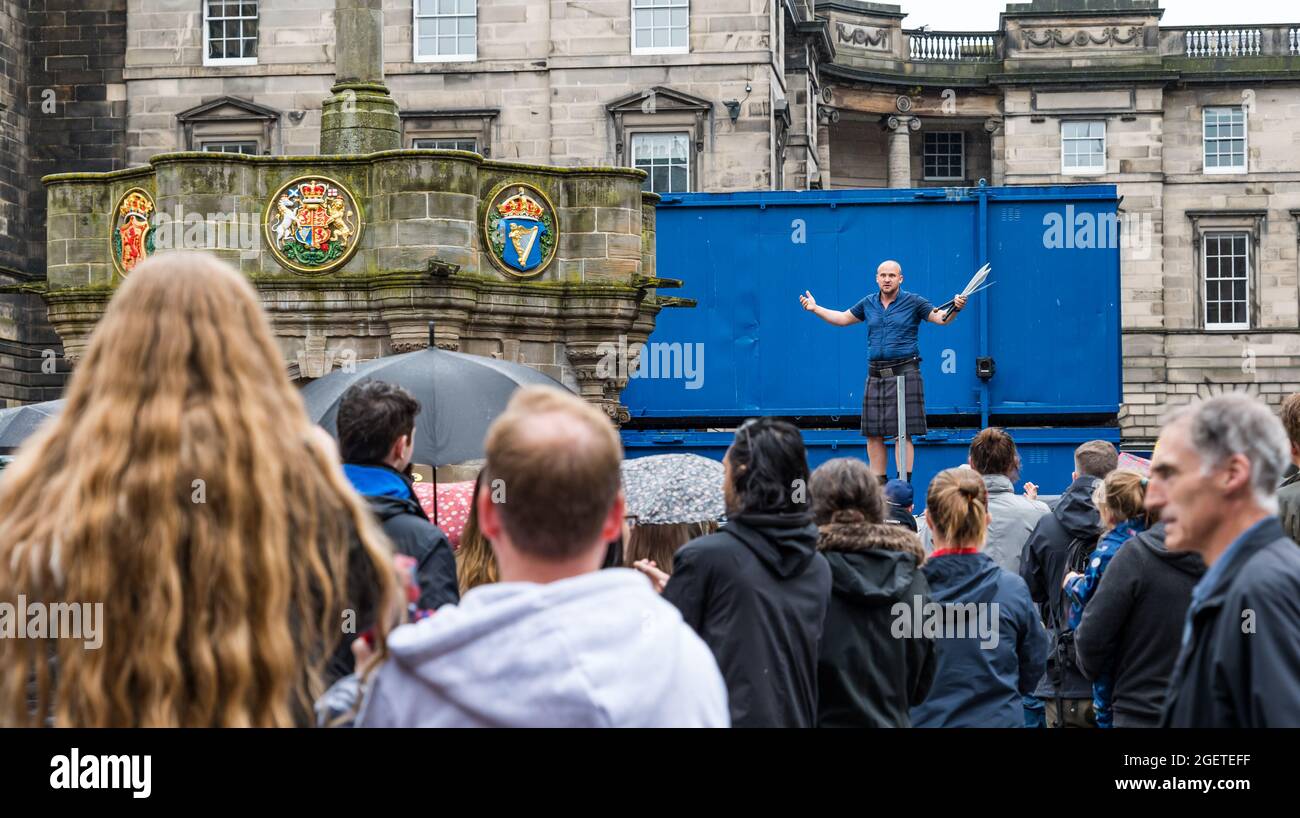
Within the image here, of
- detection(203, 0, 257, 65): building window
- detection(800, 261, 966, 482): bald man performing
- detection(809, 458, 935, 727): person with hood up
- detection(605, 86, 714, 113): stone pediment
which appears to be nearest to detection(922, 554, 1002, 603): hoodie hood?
detection(809, 458, 935, 727): person with hood up

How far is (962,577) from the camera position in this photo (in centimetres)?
573

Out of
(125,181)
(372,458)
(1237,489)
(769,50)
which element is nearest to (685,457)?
(372,458)

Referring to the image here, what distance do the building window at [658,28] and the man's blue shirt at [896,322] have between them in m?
18.0

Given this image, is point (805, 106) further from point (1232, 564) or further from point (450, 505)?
point (1232, 564)

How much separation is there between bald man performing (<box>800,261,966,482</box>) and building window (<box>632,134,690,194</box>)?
Answer: 57.6ft

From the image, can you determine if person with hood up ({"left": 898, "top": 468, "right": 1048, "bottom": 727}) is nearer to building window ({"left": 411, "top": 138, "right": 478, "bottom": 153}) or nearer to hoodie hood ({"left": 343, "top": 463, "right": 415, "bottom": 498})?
hoodie hood ({"left": 343, "top": 463, "right": 415, "bottom": 498})

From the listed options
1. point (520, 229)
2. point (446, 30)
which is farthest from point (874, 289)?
point (446, 30)

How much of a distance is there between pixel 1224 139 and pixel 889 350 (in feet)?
118

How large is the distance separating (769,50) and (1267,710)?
88.5ft

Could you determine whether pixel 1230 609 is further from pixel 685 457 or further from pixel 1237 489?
pixel 685 457

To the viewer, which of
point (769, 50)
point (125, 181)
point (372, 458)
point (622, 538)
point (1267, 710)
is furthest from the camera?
point (769, 50)

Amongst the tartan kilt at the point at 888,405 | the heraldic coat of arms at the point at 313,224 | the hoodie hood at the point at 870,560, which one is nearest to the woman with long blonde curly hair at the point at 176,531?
the hoodie hood at the point at 870,560

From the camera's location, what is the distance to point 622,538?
5.53m

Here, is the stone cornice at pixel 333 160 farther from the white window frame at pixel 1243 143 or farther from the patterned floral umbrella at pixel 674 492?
the white window frame at pixel 1243 143
